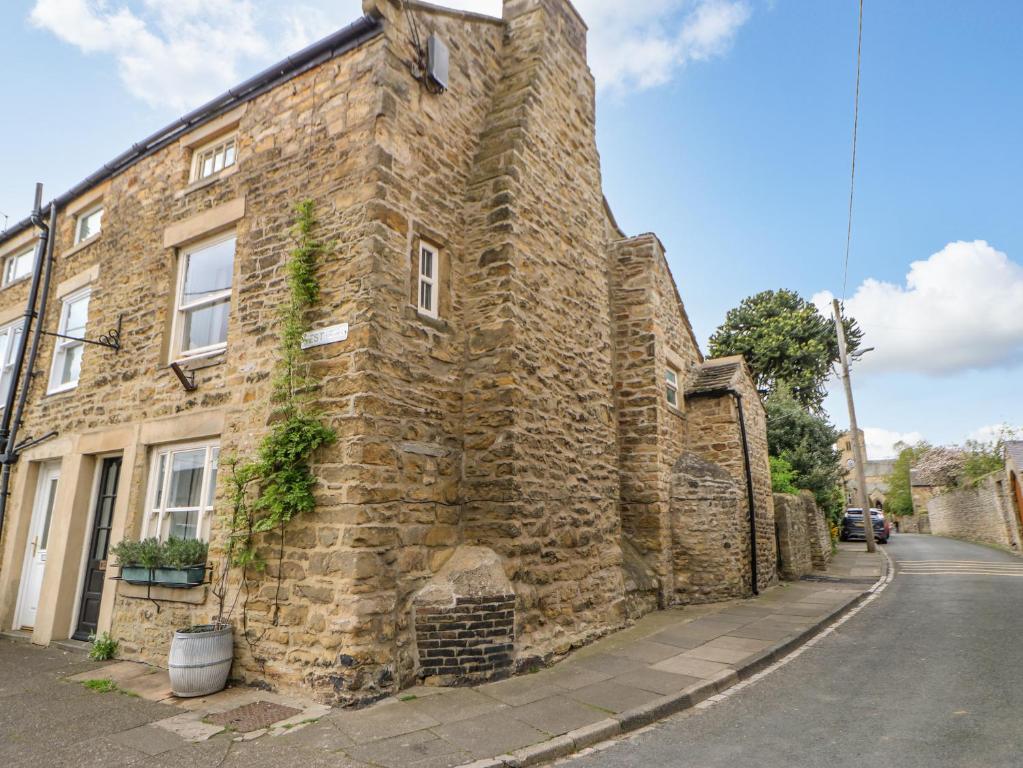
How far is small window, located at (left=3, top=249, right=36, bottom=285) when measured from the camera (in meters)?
11.2


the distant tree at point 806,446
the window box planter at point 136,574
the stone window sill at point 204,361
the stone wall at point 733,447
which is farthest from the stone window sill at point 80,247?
the distant tree at point 806,446

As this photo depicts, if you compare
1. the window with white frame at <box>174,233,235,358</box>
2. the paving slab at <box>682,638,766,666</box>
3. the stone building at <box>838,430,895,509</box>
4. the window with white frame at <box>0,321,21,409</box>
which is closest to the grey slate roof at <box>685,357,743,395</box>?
the paving slab at <box>682,638,766,666</box>

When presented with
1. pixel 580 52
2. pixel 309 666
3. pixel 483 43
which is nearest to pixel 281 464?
pixel 309 666

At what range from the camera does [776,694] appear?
5383 millimetres

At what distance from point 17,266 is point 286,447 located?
983 cm

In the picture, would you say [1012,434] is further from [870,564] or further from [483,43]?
[483,43]

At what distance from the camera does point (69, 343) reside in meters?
9.51

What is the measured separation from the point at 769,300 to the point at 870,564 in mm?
14820

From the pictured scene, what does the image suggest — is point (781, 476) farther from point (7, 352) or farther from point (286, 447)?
point (7, 352)

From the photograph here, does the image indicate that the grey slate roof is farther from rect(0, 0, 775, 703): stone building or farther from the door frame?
the door frame

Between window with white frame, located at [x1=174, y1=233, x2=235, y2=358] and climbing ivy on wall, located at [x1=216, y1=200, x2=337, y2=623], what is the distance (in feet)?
4.80

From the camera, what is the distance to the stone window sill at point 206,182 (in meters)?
7.52

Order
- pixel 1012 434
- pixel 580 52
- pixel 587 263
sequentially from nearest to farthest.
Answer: pixel 587 263, pixel 580 52, pixel 1012 434

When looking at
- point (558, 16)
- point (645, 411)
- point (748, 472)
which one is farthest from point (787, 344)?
point (558, 16)
